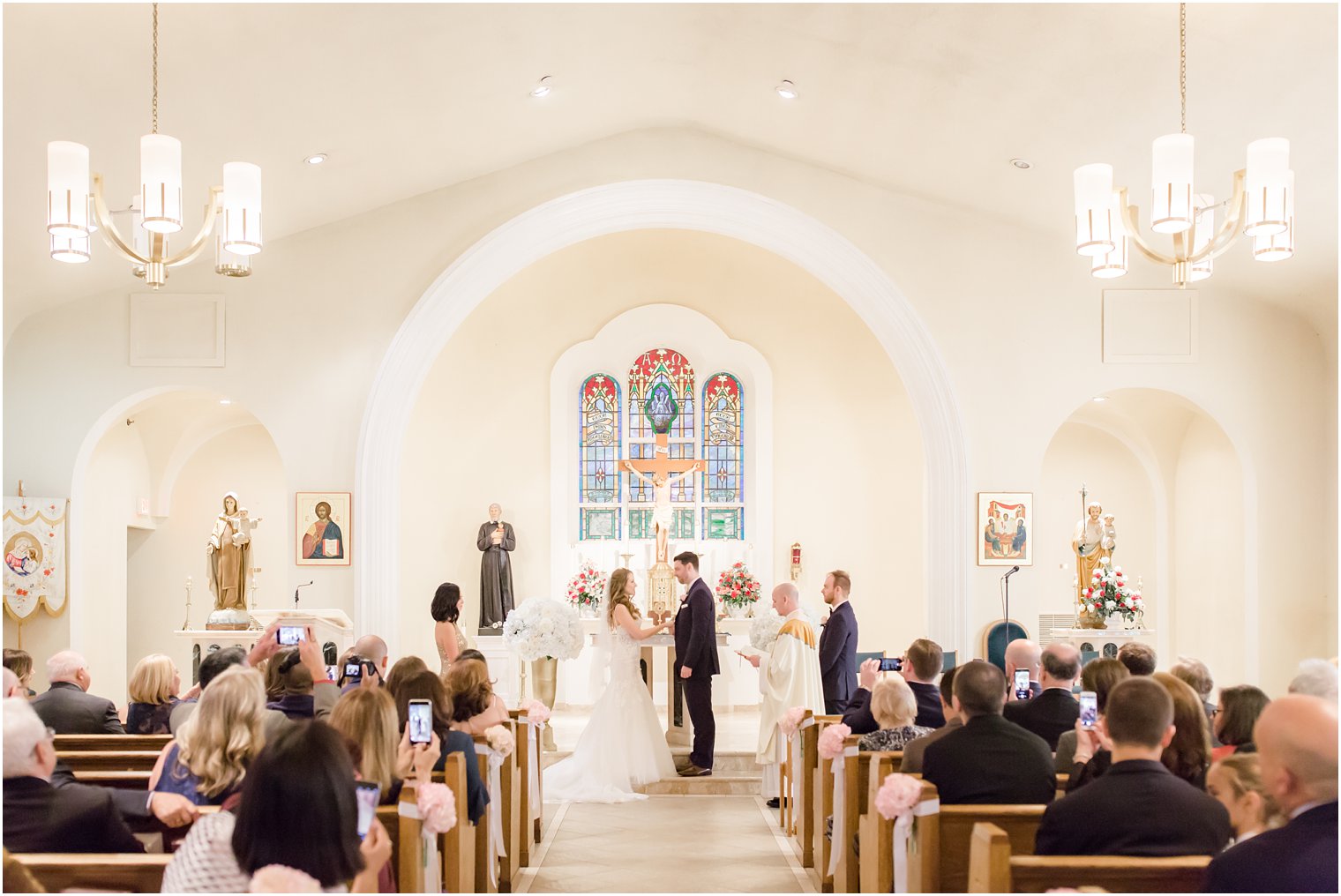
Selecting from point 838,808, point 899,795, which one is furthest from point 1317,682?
point 838,808

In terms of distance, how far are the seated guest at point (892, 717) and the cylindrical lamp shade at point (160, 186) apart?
11.7 feet

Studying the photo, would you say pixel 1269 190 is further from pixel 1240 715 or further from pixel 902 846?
pixel 902 846

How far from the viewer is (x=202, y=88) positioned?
7012 millimetres

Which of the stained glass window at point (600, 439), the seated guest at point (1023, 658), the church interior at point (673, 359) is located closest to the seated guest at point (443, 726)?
the church interior at point (673, 359)

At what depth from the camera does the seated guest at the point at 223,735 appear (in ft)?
11.3

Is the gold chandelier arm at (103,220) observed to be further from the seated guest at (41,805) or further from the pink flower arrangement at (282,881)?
the pink flower arrangement at (282,881)

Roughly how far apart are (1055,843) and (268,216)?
7938 mm

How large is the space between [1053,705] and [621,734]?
12.7ft

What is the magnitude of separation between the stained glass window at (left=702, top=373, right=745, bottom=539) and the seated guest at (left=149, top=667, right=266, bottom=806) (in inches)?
376

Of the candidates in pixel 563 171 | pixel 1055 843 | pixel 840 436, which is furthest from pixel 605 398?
pixel 1055 843

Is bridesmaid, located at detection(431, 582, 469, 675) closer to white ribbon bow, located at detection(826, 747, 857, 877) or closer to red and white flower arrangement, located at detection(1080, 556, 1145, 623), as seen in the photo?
white ribbon bow, located at detection(826, 747, 857, 877)

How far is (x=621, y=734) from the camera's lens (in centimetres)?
820

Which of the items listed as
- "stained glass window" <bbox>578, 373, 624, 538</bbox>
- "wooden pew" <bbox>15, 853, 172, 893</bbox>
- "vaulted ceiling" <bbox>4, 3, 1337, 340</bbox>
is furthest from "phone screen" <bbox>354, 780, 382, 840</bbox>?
"stained glass window" <bbox>578, 373, 624, 538</bbox>

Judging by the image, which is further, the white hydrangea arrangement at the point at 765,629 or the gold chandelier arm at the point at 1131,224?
the white hydrangea arrangement at the point at 765,629
